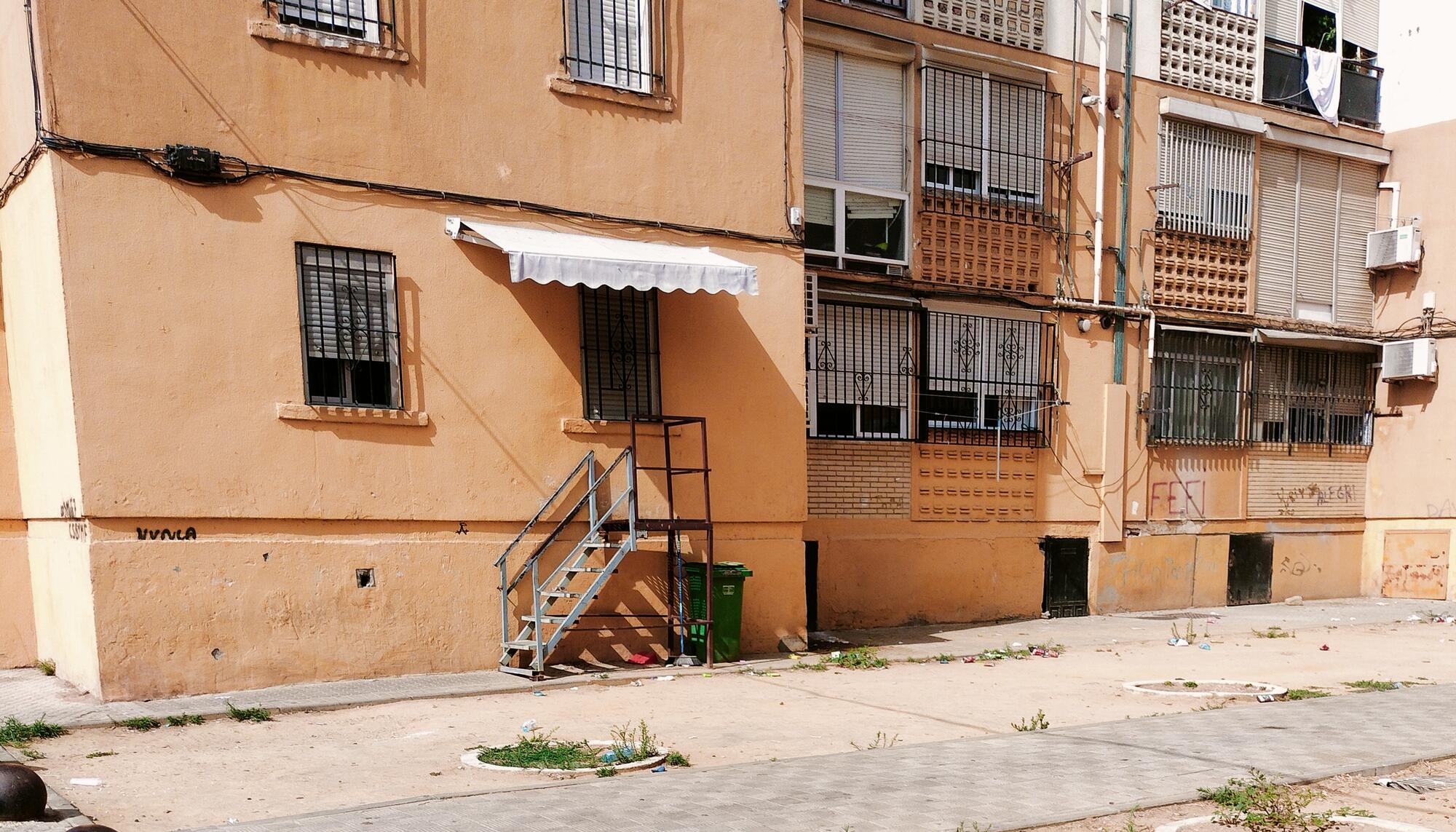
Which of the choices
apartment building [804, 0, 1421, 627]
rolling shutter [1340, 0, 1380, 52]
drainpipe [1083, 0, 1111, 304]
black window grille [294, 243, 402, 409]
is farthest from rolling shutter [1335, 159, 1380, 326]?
black window grille [294, 243, 402, 409]

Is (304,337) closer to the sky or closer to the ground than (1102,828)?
closer to the sky

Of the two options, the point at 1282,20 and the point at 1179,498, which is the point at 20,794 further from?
the point at 1282,20

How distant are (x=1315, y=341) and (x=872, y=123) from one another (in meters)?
8.63

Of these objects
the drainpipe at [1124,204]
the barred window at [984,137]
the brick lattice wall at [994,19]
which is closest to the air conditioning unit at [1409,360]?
the drainpipe at [1124,204]

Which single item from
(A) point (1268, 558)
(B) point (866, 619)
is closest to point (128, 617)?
(B) point (866, 619)

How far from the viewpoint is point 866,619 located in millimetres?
13516

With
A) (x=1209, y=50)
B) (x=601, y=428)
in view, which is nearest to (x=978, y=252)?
(x=1209, y=50)

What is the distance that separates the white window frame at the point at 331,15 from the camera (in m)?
9.12

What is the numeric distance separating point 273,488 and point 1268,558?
14930 millimetres

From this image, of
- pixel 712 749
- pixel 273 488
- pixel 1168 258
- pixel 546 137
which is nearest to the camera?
pixel 712 749

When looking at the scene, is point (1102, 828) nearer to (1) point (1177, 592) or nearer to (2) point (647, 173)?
(2) point (647, 173)

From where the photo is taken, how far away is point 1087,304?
50.1 ft

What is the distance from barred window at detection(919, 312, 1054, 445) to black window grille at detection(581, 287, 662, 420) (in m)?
4.68

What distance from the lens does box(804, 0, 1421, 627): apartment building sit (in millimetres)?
13680
